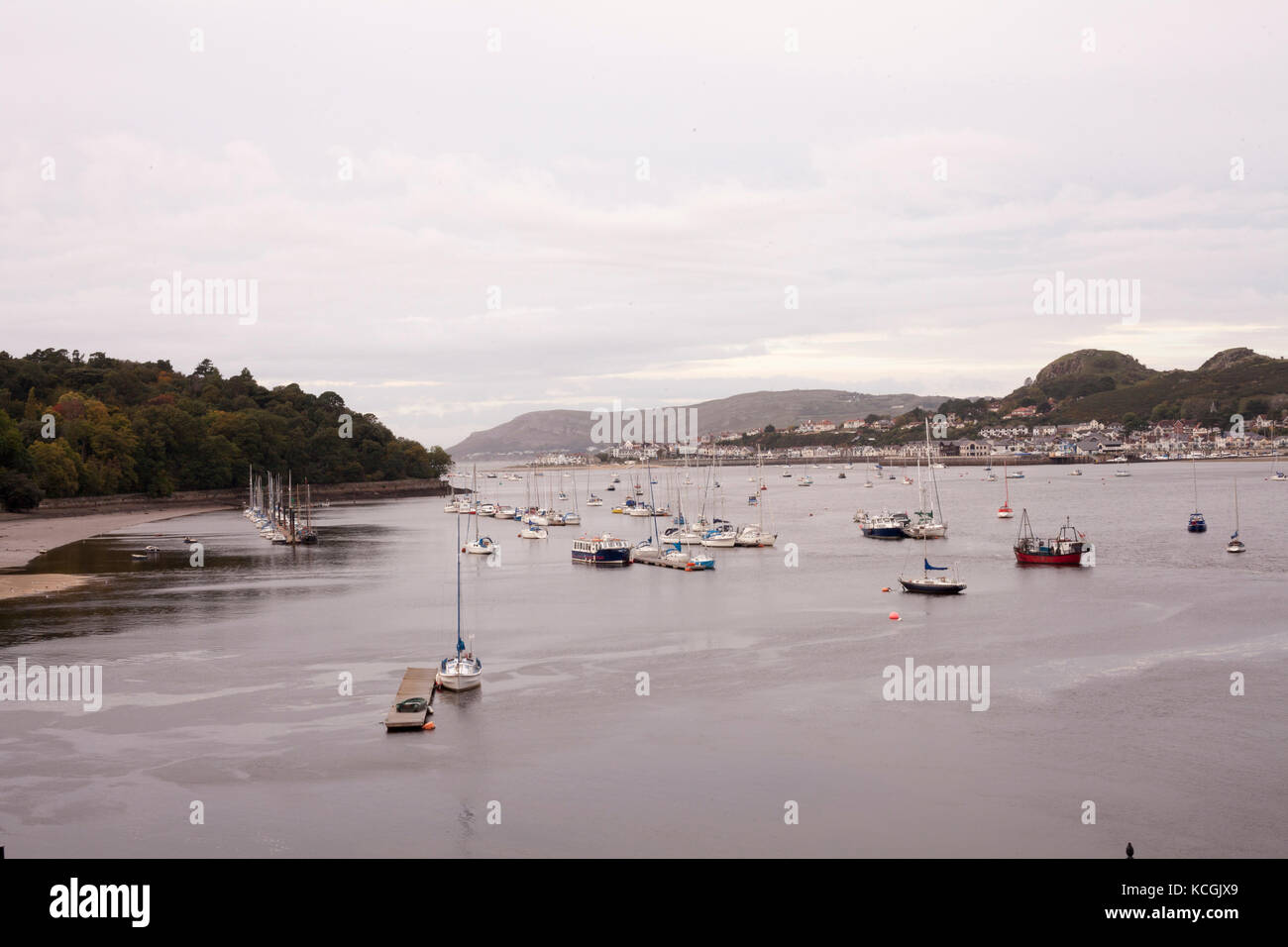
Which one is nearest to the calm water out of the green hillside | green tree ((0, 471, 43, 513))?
green tree ((0, 471, 43, 513))

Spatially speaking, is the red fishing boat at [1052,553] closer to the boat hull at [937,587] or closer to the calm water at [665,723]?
the calm water at [665,723]

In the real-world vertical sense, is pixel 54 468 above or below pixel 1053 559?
above

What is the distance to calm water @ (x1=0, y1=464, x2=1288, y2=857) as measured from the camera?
2123 cm

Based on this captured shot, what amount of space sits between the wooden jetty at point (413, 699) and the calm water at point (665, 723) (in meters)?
0.45

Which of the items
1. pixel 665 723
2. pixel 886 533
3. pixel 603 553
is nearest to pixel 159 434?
pixel 603 553

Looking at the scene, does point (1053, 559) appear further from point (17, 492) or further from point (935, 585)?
point (17, 492)

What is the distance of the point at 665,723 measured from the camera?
95.3 ft

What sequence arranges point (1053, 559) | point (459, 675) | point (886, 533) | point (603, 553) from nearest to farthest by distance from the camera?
point (459, 675) < point (1053, 559) < point (603, 553) < point (886, 533)

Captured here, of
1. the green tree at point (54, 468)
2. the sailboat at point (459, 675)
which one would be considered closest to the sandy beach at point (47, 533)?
the green tree at point (54, 468)

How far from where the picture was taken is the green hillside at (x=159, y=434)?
11156 centimetres

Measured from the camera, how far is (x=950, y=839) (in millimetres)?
20641

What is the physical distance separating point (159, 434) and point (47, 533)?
49.0 meters
